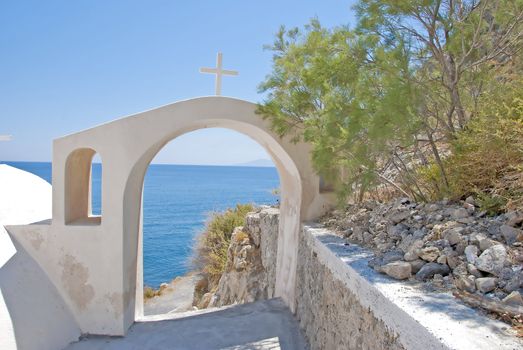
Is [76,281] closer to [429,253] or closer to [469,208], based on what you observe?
[429,253]

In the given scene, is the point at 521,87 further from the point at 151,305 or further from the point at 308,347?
the point at 151,305

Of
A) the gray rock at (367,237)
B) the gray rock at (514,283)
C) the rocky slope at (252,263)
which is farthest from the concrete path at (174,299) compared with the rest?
the gray rock at (514,283)

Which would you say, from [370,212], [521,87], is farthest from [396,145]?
[521,87]

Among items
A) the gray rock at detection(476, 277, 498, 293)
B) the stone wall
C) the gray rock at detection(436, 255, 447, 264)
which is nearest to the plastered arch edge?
the stone wall

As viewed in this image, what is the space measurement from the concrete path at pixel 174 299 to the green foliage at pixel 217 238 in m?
0.89

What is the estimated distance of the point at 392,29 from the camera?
4066mm

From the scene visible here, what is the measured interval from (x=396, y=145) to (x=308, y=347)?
2.88 metres

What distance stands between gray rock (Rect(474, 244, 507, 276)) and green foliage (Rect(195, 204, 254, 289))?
1153 centimetres

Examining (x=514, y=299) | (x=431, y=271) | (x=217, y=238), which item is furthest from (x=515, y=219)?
(x=217, y=238)

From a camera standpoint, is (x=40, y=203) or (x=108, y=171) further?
(x=40, y=203)

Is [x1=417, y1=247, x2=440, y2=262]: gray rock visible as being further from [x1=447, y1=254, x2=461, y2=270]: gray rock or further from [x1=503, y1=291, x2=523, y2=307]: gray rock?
[x1=503, y1=291, x2=523, y2=307]: gray rock

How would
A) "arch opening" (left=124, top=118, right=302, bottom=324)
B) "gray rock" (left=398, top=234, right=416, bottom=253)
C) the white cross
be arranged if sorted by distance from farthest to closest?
the white cross → "arch opening" (left=124, top=118, right=302, bottom=324) → "gray rock" (left=398, top=234, right=416, bottom=253)

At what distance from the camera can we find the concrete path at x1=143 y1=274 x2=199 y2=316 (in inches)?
508

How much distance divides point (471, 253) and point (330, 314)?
1.86m
